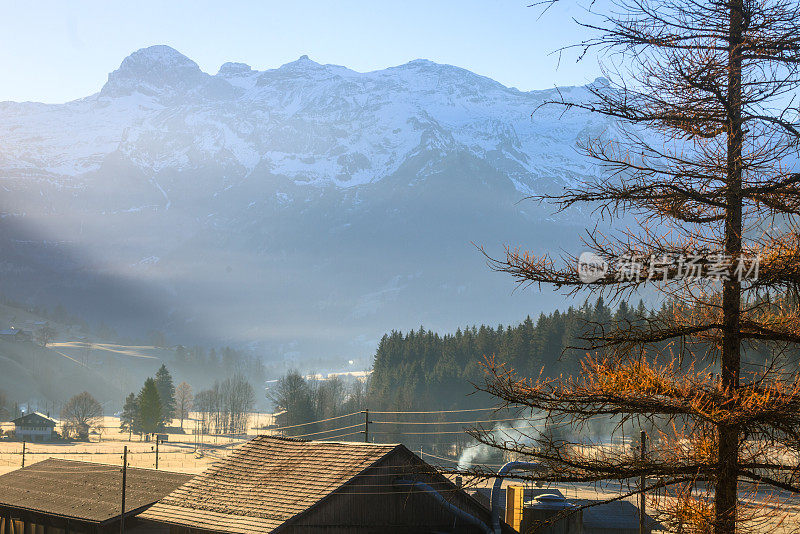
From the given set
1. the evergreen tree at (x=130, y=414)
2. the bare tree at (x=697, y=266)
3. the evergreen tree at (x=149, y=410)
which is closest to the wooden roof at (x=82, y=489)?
the bare tree at (x=697, y=266)

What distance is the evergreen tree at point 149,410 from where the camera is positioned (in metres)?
158

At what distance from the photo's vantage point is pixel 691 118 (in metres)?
10.9

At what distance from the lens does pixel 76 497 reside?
40.0 metres

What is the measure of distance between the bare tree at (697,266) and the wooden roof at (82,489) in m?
31.8

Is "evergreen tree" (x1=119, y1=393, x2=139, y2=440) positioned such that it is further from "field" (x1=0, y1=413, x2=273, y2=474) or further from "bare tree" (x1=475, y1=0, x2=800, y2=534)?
"bare tree" (x1=475, y1=0, x2=800, y2=534)

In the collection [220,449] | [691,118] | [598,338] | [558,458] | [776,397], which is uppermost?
[691,118]

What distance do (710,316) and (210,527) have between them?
73.0ft

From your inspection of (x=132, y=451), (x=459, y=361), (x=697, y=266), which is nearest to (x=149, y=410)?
(x=132, y=451)

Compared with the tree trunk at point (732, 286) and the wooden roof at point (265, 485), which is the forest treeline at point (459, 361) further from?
the tree trunk at point (732, 286)

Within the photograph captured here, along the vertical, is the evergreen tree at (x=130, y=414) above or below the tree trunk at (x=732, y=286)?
below

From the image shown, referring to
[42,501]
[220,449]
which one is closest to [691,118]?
[42,501]

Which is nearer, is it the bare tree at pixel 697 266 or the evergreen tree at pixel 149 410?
the bare tree at pixel 697 266

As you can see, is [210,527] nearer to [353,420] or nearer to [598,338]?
[598,338]

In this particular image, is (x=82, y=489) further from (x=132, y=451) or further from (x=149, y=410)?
(x=149, y=410)
